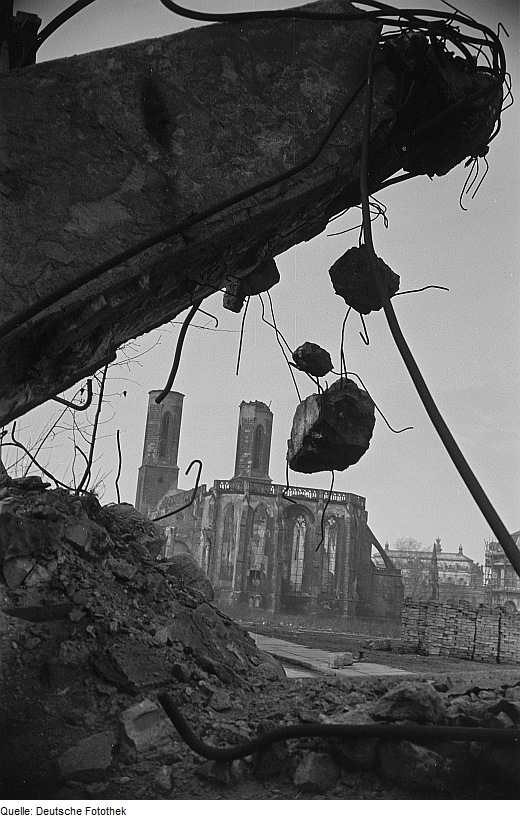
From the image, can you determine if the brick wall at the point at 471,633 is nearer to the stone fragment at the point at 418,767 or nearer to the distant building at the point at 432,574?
the distant building at the point at 432,574

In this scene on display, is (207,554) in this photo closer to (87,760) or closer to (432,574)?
(432,574)

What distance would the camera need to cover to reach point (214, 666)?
1905 mm

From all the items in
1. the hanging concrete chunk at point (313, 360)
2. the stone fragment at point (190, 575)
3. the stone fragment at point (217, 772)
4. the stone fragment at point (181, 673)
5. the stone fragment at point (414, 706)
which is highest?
the hanging concrete chunk at point (313, 360)

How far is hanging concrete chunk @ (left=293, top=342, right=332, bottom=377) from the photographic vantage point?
238cm

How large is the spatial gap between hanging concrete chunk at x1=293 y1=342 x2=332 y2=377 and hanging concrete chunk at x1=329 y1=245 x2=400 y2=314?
24cm

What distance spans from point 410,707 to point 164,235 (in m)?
1.25

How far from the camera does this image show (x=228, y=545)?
19.5 meters

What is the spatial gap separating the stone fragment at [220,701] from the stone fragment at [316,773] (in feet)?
1.28

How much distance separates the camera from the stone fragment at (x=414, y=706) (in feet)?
4.65

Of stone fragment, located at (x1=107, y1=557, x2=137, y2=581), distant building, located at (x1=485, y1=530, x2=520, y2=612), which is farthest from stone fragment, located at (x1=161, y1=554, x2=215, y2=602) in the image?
distant building, located at (x1=485, y1=530, x2=520, y2=612)

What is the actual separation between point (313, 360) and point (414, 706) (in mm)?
1311

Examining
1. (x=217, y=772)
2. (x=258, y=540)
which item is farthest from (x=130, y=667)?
(x=258, y=540)

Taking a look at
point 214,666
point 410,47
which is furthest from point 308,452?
point 410,47

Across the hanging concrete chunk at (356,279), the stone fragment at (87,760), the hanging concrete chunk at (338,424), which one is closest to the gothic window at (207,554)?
the hanging concrete chunk at (338,424)
